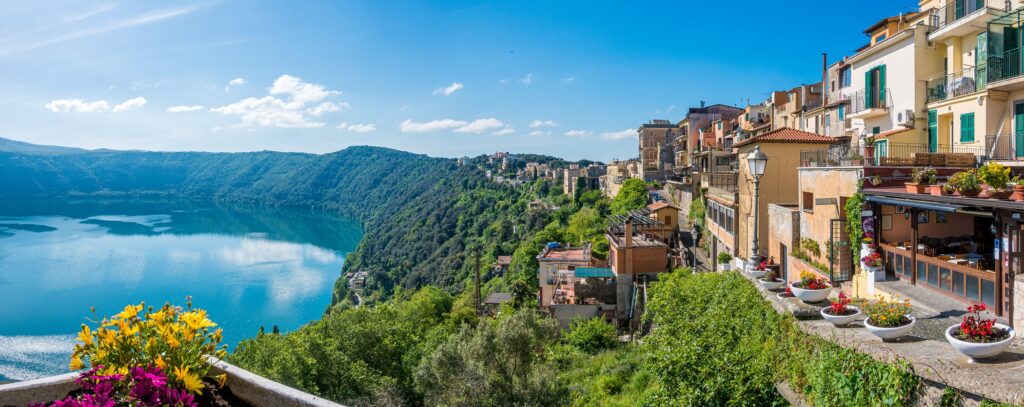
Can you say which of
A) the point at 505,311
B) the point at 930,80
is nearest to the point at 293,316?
the point at 505,311

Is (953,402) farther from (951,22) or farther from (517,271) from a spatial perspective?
(517,271)

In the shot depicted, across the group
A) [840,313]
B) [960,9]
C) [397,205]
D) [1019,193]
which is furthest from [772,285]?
[397,205]

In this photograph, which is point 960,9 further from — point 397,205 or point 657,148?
point 397,205

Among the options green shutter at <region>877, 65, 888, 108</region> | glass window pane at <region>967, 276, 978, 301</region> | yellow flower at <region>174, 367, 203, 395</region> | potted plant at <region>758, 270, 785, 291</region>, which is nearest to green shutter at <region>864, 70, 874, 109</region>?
green shutter at <region>877, 65, 888, 108</region>

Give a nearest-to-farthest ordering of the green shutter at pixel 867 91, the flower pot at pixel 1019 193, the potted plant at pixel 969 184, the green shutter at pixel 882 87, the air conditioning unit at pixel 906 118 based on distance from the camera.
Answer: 1. the flower pot at pixel 1019 193
2. the potted plant at pixel 969 184
3. the air conditioning unit at pixel 906 118
4. the green shutter at pixel 882 87
5. the green shutter at pixel 867 91

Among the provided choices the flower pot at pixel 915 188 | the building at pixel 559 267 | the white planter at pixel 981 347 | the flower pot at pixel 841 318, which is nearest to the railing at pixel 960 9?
the flower pot at pixel 915 188

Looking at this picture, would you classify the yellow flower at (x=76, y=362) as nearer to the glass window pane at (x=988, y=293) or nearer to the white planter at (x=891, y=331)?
the white planter at (x=891, y=331)
